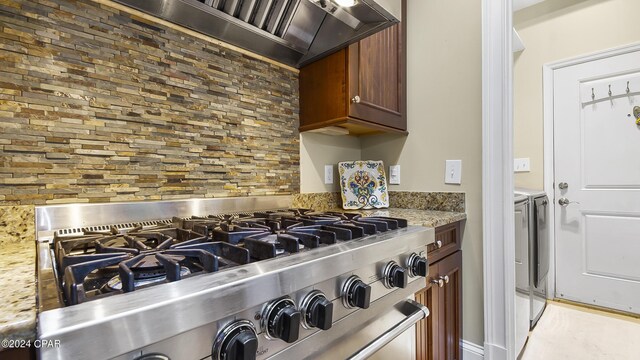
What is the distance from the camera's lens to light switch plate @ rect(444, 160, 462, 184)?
1.46m

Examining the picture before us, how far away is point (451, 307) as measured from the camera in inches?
51.8

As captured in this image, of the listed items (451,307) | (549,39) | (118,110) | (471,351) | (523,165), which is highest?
(549,39)

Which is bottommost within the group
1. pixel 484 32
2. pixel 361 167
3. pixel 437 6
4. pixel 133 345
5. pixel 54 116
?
pixel 133 345

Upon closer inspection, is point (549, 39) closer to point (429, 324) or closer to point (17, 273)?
point (429, 324)

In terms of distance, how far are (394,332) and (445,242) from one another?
2.09 feet

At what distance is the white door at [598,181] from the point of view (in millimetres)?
2164

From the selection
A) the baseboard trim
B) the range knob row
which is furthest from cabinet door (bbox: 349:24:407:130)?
the baseboard trim

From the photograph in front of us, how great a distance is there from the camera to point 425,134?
1.60m

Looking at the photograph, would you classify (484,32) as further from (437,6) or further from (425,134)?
(425,134)

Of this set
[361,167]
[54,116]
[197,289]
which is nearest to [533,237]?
[361,167]

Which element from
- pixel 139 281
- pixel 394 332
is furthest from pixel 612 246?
pixel 139 281

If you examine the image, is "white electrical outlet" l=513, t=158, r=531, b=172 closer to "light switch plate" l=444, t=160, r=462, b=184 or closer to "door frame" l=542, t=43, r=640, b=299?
"door frame" l=542, t=43, r=640, b=299

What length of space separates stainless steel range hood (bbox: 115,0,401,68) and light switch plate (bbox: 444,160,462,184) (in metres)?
0.74

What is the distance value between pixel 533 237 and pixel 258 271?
197 cm
